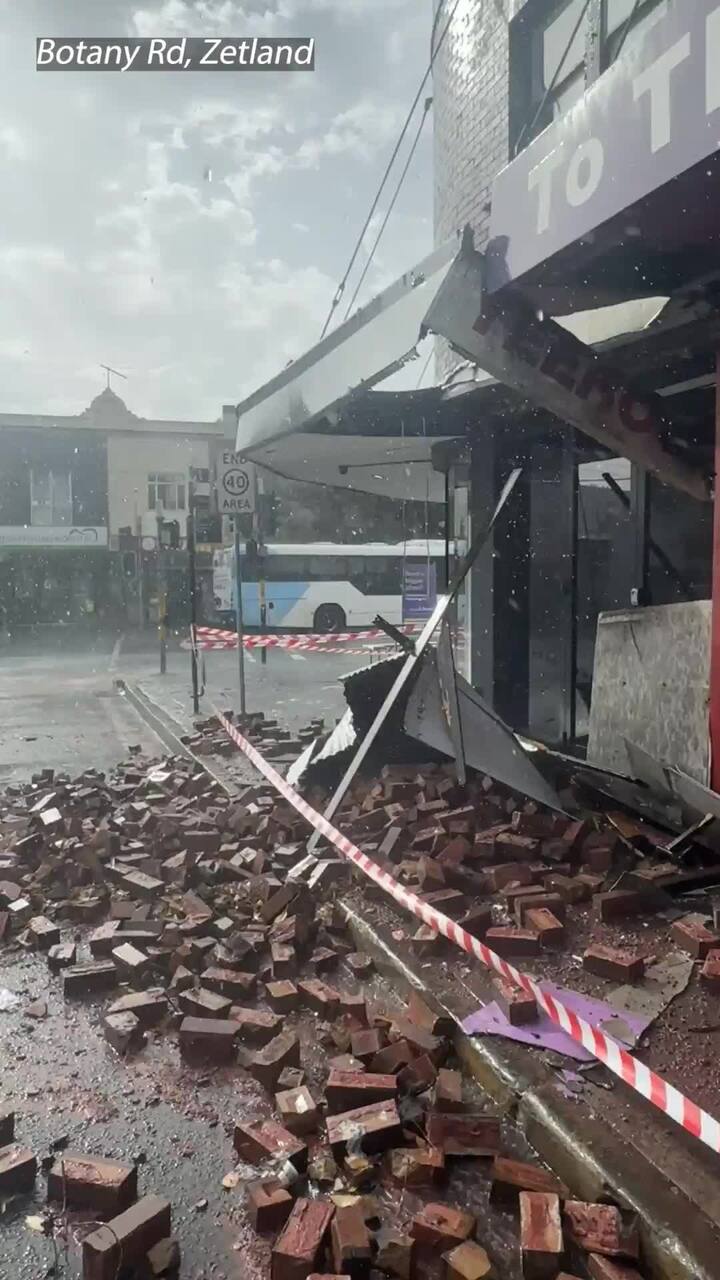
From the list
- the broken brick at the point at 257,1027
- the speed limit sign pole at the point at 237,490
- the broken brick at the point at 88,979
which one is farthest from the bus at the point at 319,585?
the broken brick at the point at 257,1027

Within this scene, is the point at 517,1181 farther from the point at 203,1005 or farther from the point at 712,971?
the point at 203,1005

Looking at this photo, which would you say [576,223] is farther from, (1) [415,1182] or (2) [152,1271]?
(2) [152,1271]

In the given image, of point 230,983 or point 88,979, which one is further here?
point 88,979

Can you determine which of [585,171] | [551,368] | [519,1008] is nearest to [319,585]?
[551,368]

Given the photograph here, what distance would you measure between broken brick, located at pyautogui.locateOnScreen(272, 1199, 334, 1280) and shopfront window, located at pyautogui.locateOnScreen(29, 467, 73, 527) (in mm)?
38614

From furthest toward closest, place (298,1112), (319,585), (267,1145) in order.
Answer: (319,585) → (298,1112) → (267,1145)

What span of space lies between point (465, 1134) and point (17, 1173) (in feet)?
4.97

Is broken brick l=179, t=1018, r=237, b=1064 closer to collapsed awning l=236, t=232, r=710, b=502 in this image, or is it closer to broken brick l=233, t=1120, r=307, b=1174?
broken brick l=233, t=1120, r=307, b=1174

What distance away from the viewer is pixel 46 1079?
3.62 meters

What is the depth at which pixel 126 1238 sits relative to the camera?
8.37 ft

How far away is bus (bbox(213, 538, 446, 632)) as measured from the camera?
30.0 metres

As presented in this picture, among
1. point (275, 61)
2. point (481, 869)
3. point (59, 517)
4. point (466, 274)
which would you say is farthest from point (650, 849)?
point (59, 517)

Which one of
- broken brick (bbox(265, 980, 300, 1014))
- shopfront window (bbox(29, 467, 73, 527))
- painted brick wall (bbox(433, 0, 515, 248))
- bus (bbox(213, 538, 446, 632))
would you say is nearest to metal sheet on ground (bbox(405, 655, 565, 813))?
broken brick (bbox(265, 980, 300, 1014))

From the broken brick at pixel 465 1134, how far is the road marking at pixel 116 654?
17453 mm
